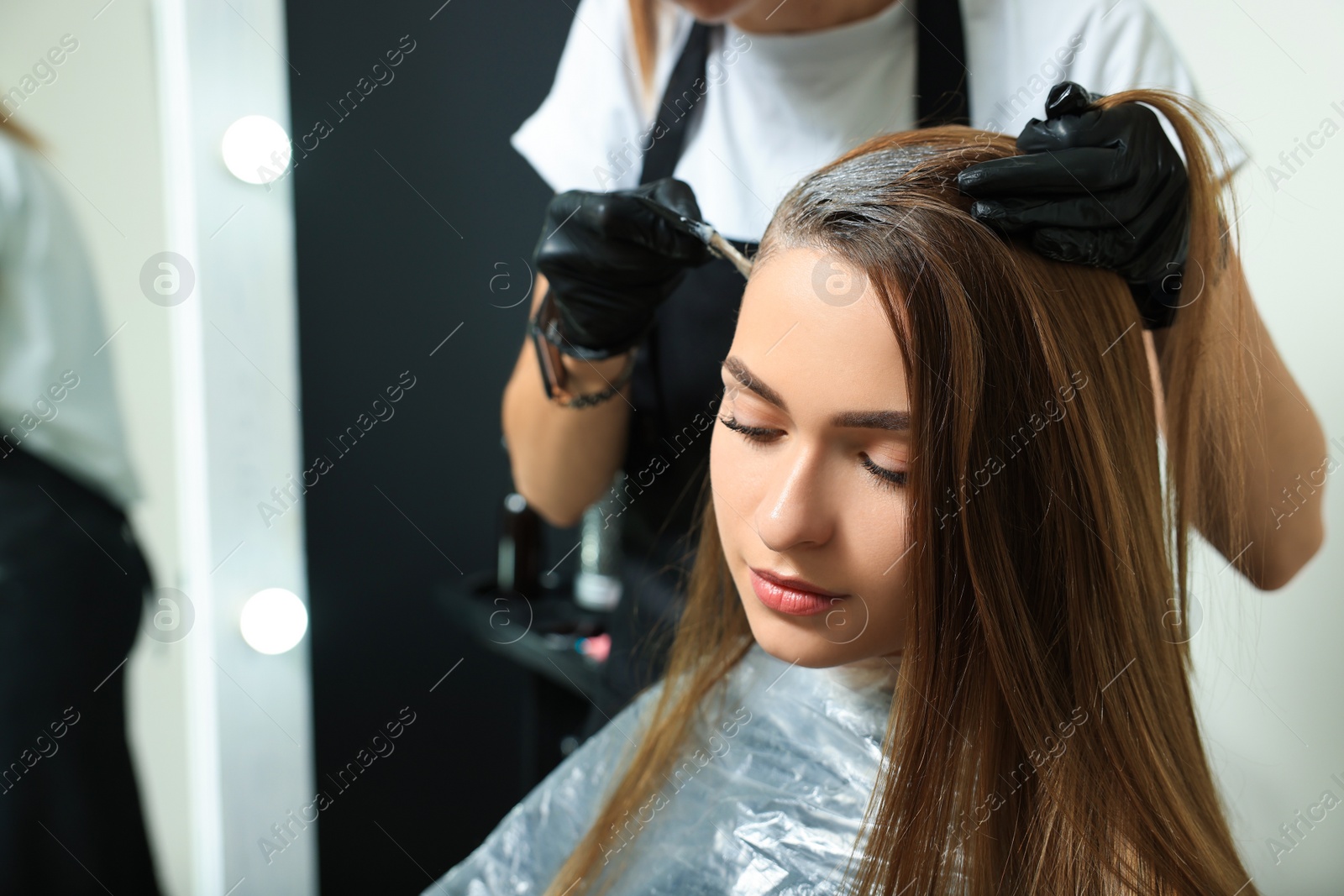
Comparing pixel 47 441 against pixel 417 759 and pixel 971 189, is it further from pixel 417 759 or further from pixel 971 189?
pixel 971 189

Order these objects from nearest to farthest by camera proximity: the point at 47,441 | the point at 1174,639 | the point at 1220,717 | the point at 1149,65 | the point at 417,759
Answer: the point at 1174,639, the point at 1149,65, the point at 1220,717, the point at 47,441, the point at 417,759

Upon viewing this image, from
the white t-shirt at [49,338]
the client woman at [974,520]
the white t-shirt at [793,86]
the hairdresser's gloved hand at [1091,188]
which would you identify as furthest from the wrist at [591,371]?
the white t-shirt at [49,338]

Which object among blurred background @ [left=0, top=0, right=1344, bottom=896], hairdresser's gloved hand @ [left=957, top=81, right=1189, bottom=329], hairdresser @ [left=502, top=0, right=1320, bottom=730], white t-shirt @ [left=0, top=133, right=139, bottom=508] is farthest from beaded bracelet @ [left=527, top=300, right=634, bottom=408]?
white t-shirt @ [left=0, top=133, right=139, bottom=508]

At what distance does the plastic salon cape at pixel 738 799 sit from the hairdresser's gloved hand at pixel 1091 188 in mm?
357

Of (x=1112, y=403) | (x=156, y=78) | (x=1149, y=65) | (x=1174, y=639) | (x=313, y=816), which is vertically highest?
(x=156, y=78)

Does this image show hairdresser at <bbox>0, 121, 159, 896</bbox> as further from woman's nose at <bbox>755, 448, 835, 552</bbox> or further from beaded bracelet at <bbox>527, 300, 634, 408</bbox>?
woman's nose at <bbox>755, 448, 835, 552</bbox>

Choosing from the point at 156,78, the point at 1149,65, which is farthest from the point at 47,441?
the point at 1149,65

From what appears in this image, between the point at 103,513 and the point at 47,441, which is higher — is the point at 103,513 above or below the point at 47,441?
below

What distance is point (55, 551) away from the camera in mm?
1158

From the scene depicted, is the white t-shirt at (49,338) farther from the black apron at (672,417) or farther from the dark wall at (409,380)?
the black apron at (672,417)

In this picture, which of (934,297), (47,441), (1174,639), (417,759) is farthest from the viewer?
(417,759)

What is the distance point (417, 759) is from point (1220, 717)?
115 centimetres

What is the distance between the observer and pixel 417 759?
148cm

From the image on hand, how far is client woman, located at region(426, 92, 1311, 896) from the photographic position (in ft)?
1.91
